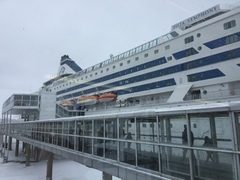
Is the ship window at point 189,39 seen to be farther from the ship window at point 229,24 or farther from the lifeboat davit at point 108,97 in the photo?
the lifeboat davit at point 108,97

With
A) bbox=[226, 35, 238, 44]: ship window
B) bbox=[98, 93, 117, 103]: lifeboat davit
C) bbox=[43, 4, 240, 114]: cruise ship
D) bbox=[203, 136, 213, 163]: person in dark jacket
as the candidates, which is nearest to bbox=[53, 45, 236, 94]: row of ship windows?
bbox=[43, 4, 240, 114]: cruise ship

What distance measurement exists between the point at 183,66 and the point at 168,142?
63.3 ft

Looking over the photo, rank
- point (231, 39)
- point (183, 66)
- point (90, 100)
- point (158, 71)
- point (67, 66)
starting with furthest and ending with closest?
1. point (67, 66)
2. point (90, 100)
3. point (158, 71)
4. point (183, 66)
5. point (231, 39)

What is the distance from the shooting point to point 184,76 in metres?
22.0

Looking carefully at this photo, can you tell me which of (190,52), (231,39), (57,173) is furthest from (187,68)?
(57,173)

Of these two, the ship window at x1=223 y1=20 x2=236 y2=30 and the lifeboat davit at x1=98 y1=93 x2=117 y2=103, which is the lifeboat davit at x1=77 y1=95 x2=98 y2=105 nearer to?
the lifeboat davit at x1=98 y1=93 x2=117 y2=103

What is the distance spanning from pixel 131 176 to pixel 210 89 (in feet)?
55.6

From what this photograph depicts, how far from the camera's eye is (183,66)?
22219mm

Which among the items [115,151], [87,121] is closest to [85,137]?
[87,121]

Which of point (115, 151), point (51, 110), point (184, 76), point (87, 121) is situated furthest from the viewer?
point (51, 110)

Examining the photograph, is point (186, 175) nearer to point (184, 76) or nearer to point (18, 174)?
point (18, 174)

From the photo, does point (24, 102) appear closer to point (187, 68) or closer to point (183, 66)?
point (183, 66)

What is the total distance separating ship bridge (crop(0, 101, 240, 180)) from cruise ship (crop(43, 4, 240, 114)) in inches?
528

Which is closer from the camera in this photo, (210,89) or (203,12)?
(210,89)
